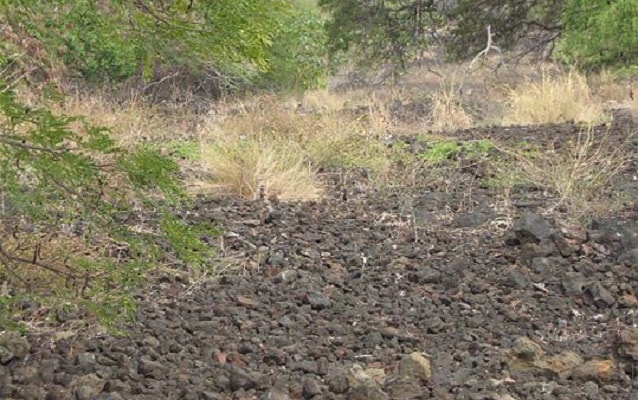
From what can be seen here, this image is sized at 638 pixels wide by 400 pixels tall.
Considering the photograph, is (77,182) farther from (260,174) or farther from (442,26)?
(442,26)

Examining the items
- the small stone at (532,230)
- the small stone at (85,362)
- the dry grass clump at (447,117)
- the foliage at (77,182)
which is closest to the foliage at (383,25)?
the dry grass clump at (447,117)

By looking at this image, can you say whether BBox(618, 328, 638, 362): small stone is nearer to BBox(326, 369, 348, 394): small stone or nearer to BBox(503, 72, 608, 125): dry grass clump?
BBox(326, 369, 348, 394): small stone

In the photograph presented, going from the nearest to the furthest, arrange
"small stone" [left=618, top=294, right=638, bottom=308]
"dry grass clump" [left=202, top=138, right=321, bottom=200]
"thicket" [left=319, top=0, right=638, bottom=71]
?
"small stone" [left=618, top=294, right=638, bottom=308] → "dry grass clump" [left=202, top=138, right=321, bottom=200] → "thicket" [left=319, top=0, right=638, bottom=71]

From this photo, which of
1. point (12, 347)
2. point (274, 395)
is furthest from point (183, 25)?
point (12, 347)

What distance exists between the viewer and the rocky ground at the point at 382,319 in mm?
3621

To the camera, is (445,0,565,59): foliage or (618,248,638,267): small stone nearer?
(618,248,638,267): small stone

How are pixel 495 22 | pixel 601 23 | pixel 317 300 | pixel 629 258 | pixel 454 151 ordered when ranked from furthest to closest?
1. pixel 495 22
2. pixel 601 23
3. pixel 454 151
4. pixel 629 258
5. pixel 317 300

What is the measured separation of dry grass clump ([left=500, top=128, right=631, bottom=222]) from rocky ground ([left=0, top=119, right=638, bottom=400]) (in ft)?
0.54

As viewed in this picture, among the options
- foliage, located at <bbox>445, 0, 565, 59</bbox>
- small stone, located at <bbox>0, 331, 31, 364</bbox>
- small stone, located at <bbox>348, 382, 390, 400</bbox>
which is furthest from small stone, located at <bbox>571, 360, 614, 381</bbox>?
foliage, located at <bbox>445, 0, 565, 59</bbox>

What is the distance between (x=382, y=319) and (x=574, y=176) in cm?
257

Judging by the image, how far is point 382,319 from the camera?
4.41 meters

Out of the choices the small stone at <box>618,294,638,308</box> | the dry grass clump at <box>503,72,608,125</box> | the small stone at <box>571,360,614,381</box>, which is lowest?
the dry grass clump at <box>503,72,608,125</box>

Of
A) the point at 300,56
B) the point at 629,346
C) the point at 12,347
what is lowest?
the point at 300,56

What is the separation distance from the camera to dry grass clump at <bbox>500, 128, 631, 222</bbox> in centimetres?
612
